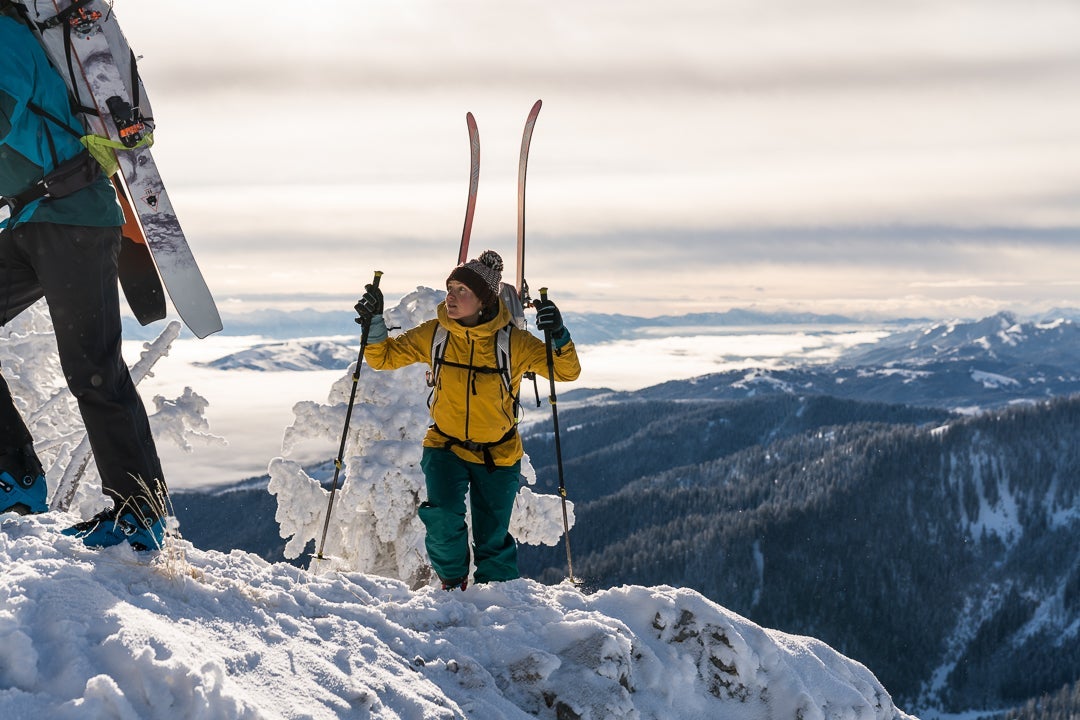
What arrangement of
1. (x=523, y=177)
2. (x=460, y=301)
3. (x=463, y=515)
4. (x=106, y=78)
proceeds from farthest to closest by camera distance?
(x=523, y=177)
(x=463, y=515)
(x=460, y=301)
(x=106, y=78)

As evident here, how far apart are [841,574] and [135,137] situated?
17593cm

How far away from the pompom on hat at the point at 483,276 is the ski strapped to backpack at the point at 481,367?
0.31 meters

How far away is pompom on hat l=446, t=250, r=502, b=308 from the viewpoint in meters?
6.00

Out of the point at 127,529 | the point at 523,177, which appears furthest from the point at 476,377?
the point at 523,177

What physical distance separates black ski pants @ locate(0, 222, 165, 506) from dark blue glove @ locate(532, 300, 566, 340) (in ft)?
9.67

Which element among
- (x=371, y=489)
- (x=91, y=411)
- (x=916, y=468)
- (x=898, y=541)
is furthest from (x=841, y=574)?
(x=91, y=411)

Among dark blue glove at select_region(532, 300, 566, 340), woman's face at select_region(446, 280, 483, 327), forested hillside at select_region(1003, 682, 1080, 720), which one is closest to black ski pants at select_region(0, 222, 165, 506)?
woman's face at select_region(446, 280, 483, 327)

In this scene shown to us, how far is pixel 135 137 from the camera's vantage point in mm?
4320

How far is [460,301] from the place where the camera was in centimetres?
598

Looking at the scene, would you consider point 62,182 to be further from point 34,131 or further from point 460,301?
point 460,301

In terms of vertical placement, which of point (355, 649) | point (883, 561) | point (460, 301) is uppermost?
point (460, 301)

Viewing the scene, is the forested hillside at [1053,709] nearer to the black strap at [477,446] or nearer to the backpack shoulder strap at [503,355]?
the black strap at [477,446]

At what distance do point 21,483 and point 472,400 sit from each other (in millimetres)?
3022

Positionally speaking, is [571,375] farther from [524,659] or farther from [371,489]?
[371,489]
